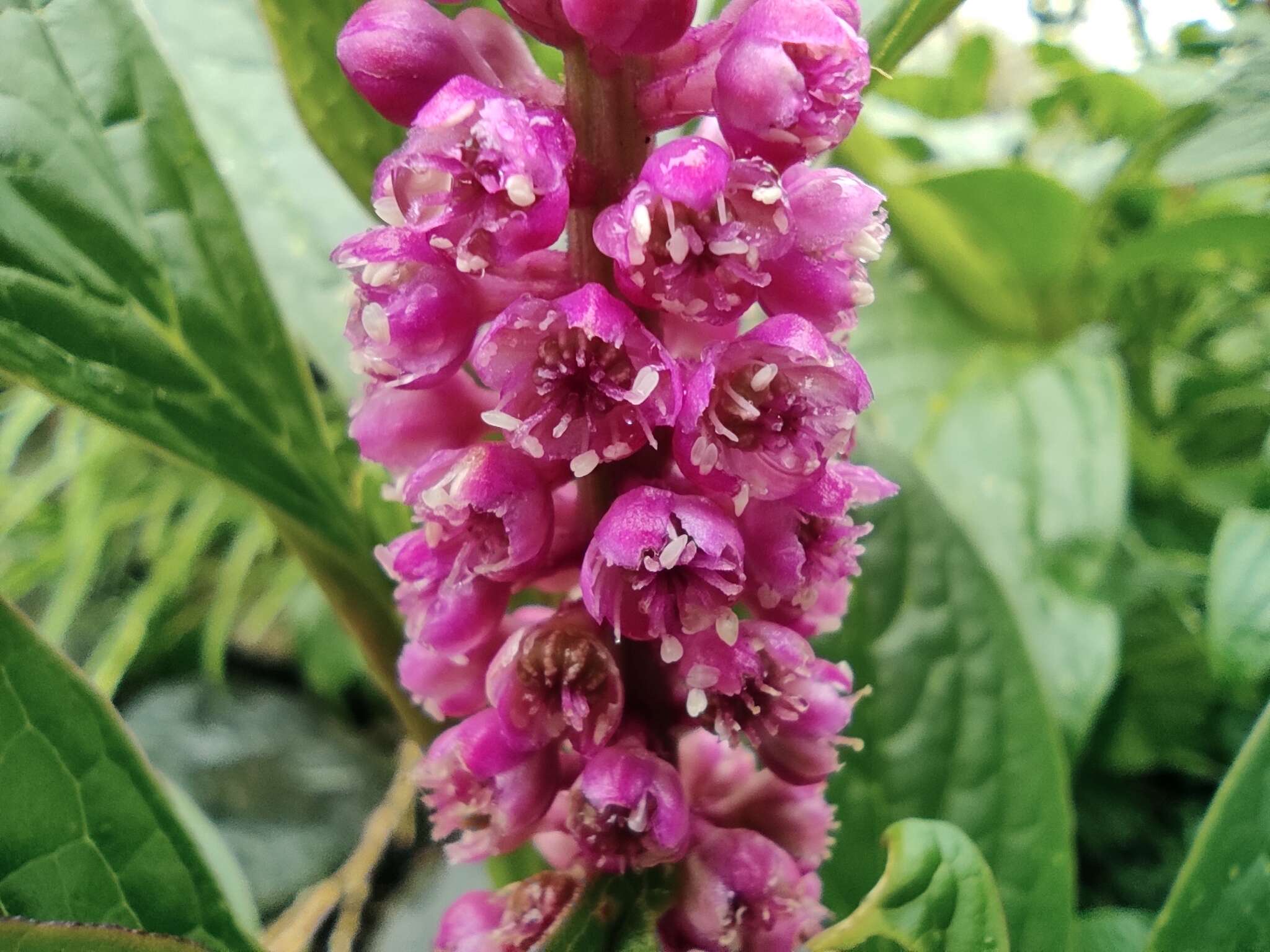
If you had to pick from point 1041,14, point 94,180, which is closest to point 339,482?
point 94,180

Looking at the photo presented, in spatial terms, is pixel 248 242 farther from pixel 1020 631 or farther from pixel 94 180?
pixel 1020 631

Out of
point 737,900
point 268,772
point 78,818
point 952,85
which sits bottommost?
point 268,772

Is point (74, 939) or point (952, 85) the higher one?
point (74, 939)

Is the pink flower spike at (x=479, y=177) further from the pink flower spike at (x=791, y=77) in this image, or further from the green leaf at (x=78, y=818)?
the green leaf at (x=78, y=818)

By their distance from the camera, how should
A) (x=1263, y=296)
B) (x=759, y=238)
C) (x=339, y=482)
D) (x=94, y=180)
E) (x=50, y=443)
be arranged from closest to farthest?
Result: (x=759, y=238) < (x=94, y=180) < (x=339, y=482) < (x=1263, y=296) < (x=50, y=443)

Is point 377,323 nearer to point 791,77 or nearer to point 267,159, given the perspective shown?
point 791,77

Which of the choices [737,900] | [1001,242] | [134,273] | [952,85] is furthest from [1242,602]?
[952,85]

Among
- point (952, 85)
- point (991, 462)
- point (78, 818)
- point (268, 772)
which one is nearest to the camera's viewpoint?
point (78, 818)

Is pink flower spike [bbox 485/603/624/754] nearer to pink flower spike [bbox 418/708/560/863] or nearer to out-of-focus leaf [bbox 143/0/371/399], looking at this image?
pink flower spike [bbox 418/708/560/863]

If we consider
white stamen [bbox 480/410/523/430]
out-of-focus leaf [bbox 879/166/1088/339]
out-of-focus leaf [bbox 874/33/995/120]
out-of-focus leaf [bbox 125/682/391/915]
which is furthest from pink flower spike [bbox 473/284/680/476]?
out-of-focus leaf [bbox 874/33/995/120]
